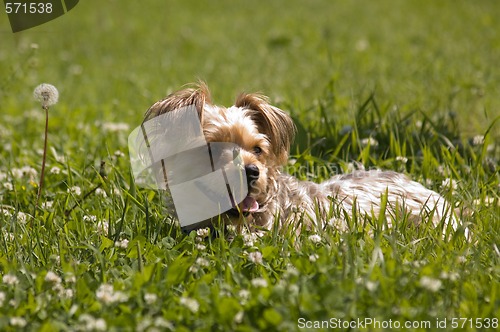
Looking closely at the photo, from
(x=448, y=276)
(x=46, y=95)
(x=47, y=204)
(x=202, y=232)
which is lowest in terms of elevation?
(x=448, y=276)

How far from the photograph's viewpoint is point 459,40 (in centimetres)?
1130

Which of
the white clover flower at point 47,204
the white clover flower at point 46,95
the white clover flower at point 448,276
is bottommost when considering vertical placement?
the white clover flower at point 448,276

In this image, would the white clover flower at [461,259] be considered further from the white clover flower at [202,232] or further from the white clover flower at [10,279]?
the white clover flower at [10,279]

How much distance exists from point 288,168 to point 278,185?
801 millimetres

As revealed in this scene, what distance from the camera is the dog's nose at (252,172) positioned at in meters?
4.27

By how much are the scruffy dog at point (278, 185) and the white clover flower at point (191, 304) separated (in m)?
1.07

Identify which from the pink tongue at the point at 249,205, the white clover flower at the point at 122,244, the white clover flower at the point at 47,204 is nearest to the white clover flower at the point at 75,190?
the white clover flower at the point at 47,204

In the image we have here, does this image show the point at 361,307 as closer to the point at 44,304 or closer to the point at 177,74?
the point at 44,304

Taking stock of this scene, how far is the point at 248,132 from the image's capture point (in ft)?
14.6

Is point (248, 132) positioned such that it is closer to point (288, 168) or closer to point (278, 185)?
point (278, 185)

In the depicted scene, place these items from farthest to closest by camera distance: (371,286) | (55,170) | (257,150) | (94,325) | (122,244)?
(55,170)
(257,150)
(122,244)
(371,286)
(94,325)

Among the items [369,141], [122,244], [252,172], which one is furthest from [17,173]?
[369,141]

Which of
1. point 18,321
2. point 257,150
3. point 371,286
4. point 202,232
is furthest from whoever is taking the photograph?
point 257,150

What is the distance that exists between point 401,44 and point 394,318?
8.84 metres
